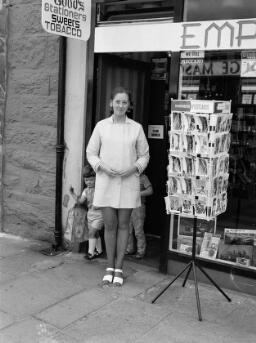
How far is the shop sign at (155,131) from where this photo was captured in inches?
252

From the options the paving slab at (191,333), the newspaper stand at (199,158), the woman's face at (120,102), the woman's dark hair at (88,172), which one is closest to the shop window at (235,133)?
the newspaper stand at (199,158)

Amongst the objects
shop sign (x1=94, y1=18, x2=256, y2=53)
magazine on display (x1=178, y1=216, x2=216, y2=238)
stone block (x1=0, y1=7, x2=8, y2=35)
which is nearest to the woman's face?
shop sign (x1=94, y1=18, x2=256, y2=53)

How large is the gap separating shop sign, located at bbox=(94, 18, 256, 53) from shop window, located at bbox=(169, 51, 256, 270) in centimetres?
14

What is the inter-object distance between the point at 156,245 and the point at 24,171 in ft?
6.43

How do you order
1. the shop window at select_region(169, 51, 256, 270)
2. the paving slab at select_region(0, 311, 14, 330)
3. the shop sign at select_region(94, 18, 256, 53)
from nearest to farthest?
the paving slab at select_region(0, 311, 14, 330) < the shop sign at select_region(94, 18, 256, 53) < the shop window at select_region(169, 51, 256, 270)

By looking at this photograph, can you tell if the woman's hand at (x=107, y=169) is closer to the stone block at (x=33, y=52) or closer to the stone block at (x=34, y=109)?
the stone block at (x=34, y=109)

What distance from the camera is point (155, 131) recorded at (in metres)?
6.44

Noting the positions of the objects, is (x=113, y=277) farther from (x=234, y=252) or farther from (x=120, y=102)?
(x=120, y=102)

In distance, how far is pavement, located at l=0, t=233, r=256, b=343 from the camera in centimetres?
377

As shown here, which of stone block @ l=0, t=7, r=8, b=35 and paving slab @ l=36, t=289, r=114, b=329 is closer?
paving slab @ l=36, t=289, r=114, b=329

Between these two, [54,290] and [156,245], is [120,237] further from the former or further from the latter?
[156,245]

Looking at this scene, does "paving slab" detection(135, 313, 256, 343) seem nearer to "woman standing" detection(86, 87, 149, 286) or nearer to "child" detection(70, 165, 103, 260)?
"woman standing" detection(86, 87, 149, 286)

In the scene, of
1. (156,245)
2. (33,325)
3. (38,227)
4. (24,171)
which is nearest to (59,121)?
(24,171)

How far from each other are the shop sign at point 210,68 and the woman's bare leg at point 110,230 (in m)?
1.58
